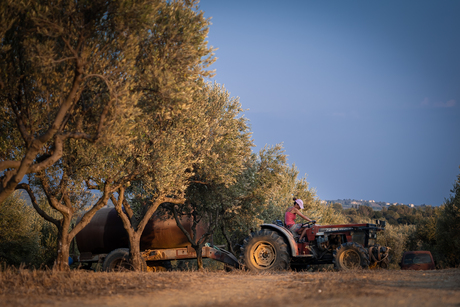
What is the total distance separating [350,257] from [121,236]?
10.7 metres

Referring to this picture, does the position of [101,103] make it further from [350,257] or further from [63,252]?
[350,257]

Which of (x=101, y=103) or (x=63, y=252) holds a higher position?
(x=101, y=103)

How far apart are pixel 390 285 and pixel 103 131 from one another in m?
7.91

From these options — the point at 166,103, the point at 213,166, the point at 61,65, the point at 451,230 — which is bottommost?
the point at 451,230

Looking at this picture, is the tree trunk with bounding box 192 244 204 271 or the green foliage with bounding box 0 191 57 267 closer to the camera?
the tree trunk with bounding box 192 244 204 271

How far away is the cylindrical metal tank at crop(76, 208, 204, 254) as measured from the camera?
57.0 feet

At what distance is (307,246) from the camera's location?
1360cm

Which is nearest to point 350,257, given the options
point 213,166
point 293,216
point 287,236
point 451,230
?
point 287,236

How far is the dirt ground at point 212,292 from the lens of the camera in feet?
20.0

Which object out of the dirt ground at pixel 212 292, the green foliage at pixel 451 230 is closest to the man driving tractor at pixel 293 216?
the dirt ground at pixel 212 292

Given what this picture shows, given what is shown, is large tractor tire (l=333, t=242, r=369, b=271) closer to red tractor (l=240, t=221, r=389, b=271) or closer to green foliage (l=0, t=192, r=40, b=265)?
red tractor (l=240, t=221, r=389, b=271)

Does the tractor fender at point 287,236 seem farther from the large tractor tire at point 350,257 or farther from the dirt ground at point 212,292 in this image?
the dirt ground at point 212,292

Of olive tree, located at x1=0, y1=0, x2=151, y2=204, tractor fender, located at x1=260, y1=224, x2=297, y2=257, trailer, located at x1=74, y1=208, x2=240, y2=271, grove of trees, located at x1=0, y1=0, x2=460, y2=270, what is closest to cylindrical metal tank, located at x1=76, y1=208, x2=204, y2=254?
trailer, located at x1=74, y1=208, x2=240, y2=271

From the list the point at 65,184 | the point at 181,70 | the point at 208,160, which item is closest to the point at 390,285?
the point at 181,70
